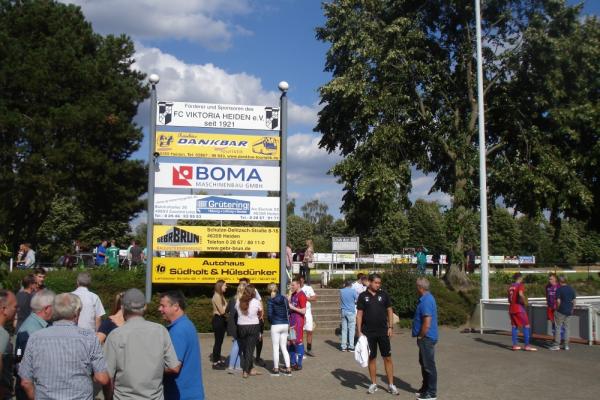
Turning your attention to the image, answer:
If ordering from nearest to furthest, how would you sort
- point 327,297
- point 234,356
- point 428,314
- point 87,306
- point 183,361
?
point 183,361
point 87,306
point 428,314
point 234,356
point 327,297

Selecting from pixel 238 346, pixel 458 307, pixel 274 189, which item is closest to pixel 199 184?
pixel 274 189

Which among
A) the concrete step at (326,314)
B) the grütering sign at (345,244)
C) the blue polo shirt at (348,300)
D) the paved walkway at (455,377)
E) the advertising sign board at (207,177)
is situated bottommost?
the paved walkway at (455,377)

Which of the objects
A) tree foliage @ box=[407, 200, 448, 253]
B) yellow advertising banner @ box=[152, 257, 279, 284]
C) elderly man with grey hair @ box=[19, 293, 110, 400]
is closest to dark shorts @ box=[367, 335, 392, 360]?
elderly man with grey hair @ box=[19, 293, 110, 400]

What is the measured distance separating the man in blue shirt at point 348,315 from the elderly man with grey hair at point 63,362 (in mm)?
10975

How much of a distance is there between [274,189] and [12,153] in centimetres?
1924

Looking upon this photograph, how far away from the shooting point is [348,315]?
15.4 meters

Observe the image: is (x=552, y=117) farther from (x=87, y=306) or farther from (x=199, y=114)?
→ (x=87, y=306)

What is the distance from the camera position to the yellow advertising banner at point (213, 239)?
1845cm

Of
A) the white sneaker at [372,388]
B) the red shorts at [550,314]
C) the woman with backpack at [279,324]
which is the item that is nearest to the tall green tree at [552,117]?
the red shorts at [550,314]

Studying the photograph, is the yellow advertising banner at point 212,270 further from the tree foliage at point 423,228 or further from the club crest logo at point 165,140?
the tree foliage at point 423,228

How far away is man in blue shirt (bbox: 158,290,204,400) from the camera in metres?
5.41

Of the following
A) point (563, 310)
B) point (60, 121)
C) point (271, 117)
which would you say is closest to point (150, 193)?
point (271, 117)

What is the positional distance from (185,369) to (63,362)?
3.88 ft

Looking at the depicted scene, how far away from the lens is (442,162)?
28828mm
